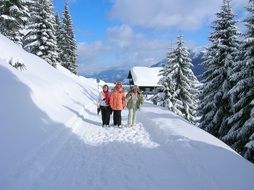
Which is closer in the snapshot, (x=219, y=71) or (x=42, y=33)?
(x=219, y=71)

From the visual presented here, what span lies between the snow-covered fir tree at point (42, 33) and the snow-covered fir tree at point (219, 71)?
24.0m

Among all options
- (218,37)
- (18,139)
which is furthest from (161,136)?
(218,37)

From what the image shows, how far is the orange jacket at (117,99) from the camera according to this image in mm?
15797

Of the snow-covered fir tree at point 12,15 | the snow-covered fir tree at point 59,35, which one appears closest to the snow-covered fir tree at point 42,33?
the snow-covered fir tree at point 12,15

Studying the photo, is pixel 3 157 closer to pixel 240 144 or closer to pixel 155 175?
pixel 155 175

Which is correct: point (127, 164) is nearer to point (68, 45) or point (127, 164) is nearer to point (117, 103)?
point (117, 103)

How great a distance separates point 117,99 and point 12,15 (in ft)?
65.6

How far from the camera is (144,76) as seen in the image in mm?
83688

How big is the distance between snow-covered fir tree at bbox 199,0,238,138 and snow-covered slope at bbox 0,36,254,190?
9976mm

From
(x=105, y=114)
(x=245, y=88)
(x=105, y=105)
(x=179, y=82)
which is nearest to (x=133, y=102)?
(x=105, y=105)

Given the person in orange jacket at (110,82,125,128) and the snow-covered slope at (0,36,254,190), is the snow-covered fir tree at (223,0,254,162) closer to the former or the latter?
the snow-covered slope at (0,36,254,190)

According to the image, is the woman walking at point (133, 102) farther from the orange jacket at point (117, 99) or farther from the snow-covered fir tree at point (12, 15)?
the snow-covered fir tree at point (12, 15)

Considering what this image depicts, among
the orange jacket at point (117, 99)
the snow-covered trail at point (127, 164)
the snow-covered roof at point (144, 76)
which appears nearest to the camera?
the snow-covered trail at point (127, 164)

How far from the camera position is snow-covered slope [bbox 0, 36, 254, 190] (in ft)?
26.0
